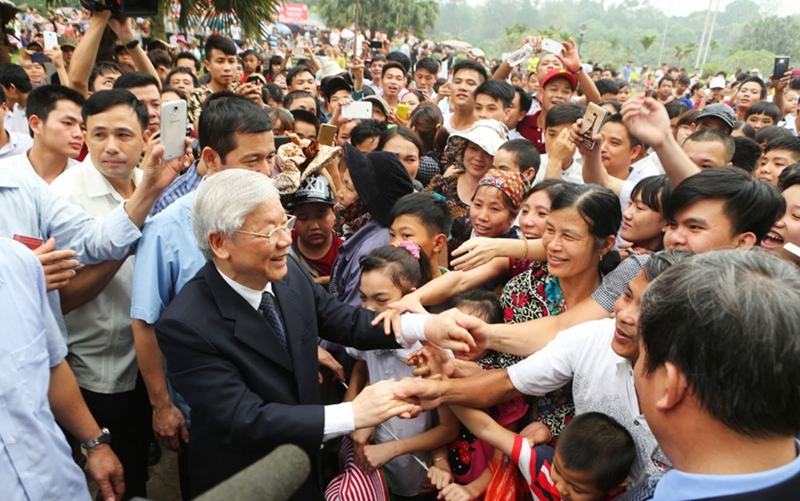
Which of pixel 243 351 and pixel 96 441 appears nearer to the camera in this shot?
pixel 243 351

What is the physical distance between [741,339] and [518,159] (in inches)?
105

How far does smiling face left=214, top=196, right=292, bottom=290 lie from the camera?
1.80 meters

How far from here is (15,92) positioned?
18.7 ft

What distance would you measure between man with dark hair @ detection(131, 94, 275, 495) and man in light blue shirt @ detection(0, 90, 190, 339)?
0.29ft

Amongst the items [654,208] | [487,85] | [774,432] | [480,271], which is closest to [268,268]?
[480,271]

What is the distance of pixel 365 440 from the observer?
7.48ft

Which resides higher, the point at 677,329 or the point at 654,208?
the point at 677,329

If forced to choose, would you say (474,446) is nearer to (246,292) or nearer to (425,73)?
(246,292)

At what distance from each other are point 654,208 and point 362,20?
164ft

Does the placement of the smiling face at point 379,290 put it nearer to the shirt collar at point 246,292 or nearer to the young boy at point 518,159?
the shirt collar at point 246,292

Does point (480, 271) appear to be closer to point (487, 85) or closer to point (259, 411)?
point (259, 411)

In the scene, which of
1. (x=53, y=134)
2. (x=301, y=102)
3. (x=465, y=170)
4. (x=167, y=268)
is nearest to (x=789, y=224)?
(x=465, y=170)

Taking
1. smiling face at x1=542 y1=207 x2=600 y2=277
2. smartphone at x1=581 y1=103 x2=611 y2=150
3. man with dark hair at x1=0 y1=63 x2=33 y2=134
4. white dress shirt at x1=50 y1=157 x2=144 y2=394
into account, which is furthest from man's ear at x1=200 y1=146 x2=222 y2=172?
man with dark hair at x1=0 y1=63 x2=33 y2=134

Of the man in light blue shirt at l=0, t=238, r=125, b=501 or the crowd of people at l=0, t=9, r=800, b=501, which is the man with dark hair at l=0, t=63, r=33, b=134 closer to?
the crowd of people at l=0, t=9, r=800, b=501
